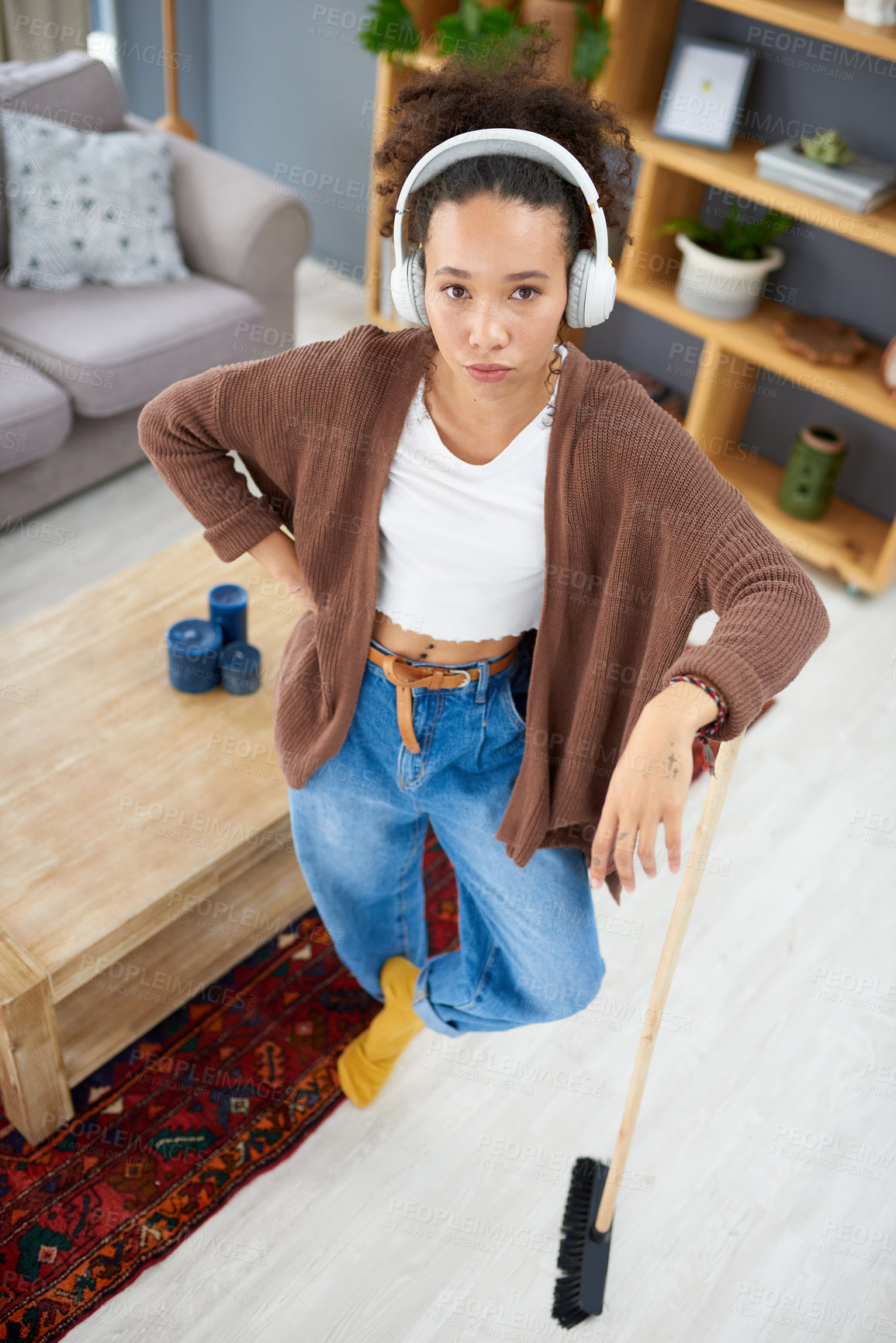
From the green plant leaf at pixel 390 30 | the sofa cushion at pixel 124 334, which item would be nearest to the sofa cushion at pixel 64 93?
the sofa cushion at pixel 124 334

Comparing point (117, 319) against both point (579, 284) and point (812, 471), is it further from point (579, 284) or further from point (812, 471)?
point (579, 284)

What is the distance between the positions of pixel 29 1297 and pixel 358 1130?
49 cm

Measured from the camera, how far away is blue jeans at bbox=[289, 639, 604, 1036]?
4.74ft

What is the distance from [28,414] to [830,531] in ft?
6.51

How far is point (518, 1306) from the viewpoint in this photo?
60.7 inches

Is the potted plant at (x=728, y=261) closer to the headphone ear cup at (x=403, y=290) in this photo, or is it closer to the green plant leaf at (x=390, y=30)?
the green plant leaf at (x=390, y=30)

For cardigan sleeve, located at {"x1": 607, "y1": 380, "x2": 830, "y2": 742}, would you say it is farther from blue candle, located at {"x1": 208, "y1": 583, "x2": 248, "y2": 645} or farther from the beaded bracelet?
blue candle, located at {"x1": 208, "y1": 583, "x2": 248, "y2": 645}

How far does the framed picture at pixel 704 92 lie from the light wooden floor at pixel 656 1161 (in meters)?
1.68

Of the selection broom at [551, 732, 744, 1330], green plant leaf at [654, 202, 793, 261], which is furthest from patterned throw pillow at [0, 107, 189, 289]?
broom at [551, 732, 744, 1330]

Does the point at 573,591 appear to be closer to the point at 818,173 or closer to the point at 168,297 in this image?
the point at 818,173

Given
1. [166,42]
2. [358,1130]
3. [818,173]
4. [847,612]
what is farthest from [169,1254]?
[166,42]

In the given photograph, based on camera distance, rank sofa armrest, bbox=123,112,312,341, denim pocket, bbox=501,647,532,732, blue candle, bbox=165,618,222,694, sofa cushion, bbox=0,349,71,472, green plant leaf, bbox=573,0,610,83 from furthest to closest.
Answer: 1. sofa armrest, bbox=123,112,312,341
2. green plant leaf, bbox=573,0,610,83
3. sofa cushion, bbox=0,349,71,472
4. blue candle, bbox=165,618,222,694
5. denim pocket, bbox=501,647,532,732

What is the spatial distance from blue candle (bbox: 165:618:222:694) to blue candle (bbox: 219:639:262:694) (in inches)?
0.6

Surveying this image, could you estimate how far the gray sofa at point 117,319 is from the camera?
8.55ft
